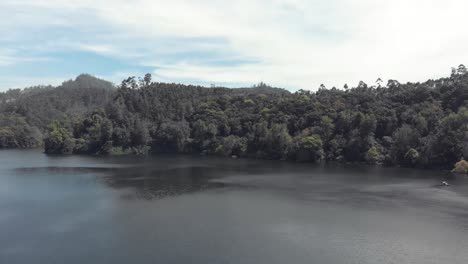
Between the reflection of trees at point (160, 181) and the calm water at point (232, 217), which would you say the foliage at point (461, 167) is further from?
the reflection of trees at point (160, 181)

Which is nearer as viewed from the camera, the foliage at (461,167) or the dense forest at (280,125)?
the foliage at (461,167)

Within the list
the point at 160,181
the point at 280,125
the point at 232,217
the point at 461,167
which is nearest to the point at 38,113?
the point at 280,125

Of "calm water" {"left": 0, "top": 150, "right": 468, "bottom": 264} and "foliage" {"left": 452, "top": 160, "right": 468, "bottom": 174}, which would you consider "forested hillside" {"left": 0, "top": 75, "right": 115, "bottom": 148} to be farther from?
"foliage" {"left": 452, "top": 160, "right": 468, "bottom": 174}

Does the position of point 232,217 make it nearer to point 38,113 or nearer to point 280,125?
point 280,125

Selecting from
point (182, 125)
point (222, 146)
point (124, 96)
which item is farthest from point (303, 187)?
Answer: point (124, 96)

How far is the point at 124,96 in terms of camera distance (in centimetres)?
12925

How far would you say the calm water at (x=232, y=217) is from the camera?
31703 mm

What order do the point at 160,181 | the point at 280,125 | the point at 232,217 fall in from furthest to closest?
the point at 280,125, the point at 160,181, the point at 232,217

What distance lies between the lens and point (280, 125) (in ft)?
324

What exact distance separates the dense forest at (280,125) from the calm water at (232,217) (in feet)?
44.6

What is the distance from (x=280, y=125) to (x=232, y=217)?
193 ft

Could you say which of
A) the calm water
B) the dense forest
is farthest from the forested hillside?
the calm water

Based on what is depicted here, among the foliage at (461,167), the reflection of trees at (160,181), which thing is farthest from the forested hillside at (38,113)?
the foliage at (461,167)

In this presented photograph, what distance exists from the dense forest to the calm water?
13.6m
